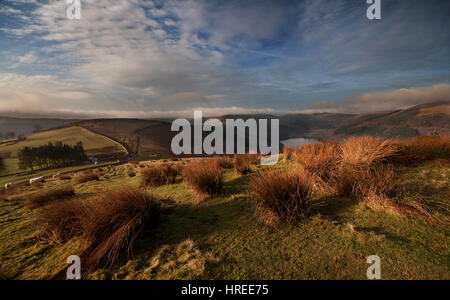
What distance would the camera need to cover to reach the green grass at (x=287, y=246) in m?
2.02

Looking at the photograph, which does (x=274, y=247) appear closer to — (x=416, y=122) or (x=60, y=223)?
(x=60, y=223)

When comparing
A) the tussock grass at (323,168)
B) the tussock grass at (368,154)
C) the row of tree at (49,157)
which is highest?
the tussock grass at (368,154)

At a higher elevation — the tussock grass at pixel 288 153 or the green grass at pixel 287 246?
the tussock grass at pixel 288 153

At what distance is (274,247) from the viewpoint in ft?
8.01

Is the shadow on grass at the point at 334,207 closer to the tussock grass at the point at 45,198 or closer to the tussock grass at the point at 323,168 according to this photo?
the tussock grass at the point at 323,168

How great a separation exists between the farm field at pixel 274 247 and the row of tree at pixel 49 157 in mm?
44785

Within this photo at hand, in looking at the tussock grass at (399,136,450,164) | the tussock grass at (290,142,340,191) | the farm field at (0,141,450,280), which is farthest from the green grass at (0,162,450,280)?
the tussock grass at (399,136,450,164)

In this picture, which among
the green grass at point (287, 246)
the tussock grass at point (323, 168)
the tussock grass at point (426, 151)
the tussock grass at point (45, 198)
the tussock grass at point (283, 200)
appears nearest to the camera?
the green grass at point (287, 246)

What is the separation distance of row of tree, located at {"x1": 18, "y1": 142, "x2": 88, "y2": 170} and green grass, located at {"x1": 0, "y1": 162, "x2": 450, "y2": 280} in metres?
44.8

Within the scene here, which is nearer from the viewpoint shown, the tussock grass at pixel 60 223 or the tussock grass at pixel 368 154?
the tussock grass at pixel 60 223

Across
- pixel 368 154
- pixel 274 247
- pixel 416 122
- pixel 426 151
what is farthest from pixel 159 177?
pixel 416 122

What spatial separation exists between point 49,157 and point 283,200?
52.0 metres

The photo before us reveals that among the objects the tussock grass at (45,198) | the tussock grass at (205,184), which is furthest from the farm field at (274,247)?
the tussock grass at (45,198)

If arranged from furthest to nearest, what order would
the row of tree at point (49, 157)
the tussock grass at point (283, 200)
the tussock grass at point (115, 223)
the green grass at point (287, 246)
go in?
the row of tree at point (49, 157), the tussock grass at point (283, 200), the tussock grass at point (115, 223), the green grass at point (287, 246)
